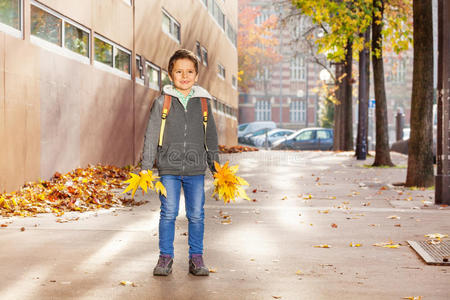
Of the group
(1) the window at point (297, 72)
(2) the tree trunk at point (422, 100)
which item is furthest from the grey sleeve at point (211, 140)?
(1) the window at point (297, 72)

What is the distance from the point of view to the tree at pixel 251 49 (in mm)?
61000

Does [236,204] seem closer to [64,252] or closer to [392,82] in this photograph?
[64,252]

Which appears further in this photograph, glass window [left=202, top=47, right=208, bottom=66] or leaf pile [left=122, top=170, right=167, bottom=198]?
glass window [left=202, top=47, right=208, bottom=66]

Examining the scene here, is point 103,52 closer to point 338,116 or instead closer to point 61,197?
point 61,197

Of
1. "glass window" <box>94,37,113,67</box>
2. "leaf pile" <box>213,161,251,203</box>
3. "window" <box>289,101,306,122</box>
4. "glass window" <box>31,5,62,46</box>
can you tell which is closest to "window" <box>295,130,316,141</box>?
"glass window" <box>94,37,113,67</box>

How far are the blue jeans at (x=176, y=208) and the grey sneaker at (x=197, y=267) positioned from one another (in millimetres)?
50

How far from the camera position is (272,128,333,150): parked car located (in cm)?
3847

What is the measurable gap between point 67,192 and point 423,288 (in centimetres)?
661

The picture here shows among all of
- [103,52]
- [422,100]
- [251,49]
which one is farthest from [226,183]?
[251,49]

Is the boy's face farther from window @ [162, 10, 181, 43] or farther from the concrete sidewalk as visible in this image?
window @ [162, 10, 181, 43]

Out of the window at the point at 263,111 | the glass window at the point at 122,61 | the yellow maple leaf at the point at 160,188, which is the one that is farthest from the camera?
the window at the point at 263,111

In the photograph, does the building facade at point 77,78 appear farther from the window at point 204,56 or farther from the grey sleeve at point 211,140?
the window at point 204,56

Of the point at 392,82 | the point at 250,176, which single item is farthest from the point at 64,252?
the point at 392,82

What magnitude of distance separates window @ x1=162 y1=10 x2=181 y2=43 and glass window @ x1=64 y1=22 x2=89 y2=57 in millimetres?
7067
